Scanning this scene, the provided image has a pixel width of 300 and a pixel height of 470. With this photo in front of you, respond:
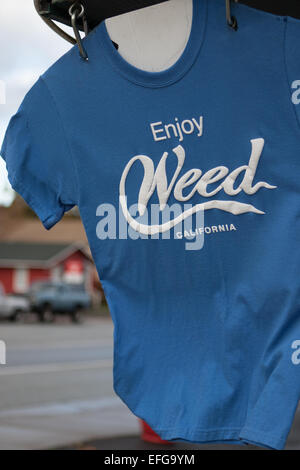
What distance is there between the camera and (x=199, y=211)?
2.48 m

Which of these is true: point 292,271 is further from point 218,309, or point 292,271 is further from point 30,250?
point 30,250

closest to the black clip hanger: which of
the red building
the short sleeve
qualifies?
the short sleeve

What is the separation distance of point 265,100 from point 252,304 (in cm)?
68

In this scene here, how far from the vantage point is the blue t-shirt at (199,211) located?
230 cm

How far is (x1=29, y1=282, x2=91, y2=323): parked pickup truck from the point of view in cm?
3081

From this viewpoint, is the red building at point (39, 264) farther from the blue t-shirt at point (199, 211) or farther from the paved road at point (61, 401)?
the blue t-shirt at point (199, 211)

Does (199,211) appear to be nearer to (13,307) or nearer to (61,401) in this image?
(61,401)

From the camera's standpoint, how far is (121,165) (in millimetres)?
2684

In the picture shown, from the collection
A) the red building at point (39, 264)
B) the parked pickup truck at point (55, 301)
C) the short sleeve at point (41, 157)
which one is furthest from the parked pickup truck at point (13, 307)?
the short sleeve at point (41, 157)

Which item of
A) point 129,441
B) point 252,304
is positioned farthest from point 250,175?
point 129,441

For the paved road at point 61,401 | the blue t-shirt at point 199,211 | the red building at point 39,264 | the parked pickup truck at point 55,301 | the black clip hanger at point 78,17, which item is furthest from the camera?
the red building at point 39,264

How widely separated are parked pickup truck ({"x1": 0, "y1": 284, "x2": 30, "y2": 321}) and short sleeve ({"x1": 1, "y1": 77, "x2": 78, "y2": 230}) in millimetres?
27496

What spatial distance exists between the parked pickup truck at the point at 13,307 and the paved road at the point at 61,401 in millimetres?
10340

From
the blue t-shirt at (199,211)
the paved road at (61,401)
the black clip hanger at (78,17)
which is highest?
the black clip hanger at (78,17)
